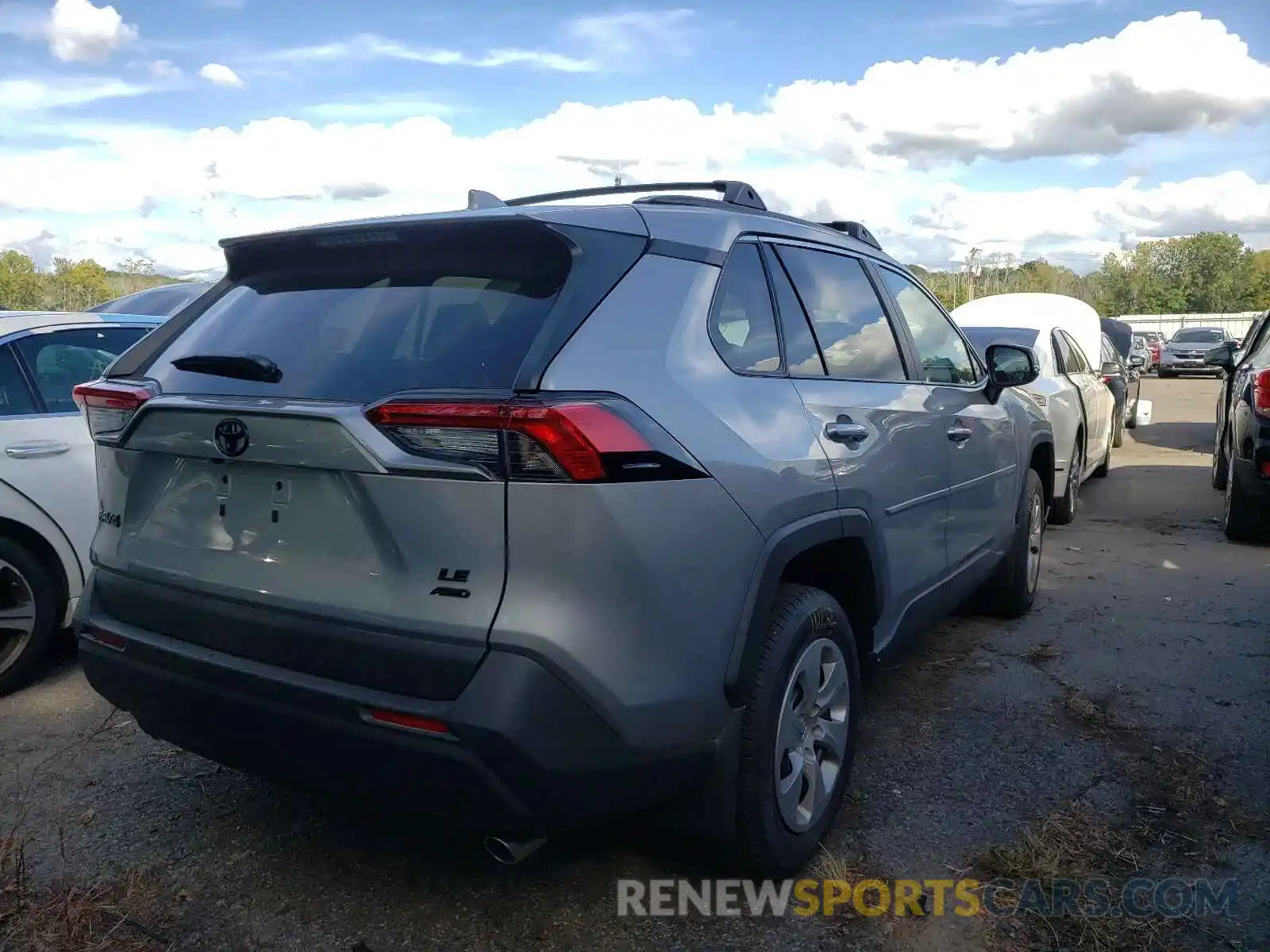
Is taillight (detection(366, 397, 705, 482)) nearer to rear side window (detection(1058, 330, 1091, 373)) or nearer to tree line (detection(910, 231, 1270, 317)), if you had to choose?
rear side window (detection(1058, 330, 1091, 373))

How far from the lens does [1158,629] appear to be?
530cm

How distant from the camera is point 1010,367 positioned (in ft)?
15.2

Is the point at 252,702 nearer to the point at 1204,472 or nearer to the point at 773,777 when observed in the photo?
the point at 773,777

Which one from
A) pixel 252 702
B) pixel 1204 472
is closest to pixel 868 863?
pixel 252 702

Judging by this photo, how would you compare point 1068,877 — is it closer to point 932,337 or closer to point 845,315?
point 845,315

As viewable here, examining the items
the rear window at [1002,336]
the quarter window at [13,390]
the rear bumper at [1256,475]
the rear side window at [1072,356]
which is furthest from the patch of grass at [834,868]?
the rear side window at [1072,356]

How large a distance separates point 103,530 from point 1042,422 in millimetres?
4718

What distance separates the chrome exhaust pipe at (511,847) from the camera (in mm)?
2342

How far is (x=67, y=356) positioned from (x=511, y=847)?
350 cm

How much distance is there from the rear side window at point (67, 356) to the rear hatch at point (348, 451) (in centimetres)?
192

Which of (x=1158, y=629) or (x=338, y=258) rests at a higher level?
(x=338, y=258)

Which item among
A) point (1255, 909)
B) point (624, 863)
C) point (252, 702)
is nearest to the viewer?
point (252, 702)

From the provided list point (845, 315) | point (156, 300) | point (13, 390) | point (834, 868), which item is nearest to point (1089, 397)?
point (845, 315)

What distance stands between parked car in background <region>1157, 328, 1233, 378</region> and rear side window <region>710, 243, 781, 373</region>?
3031 cm
